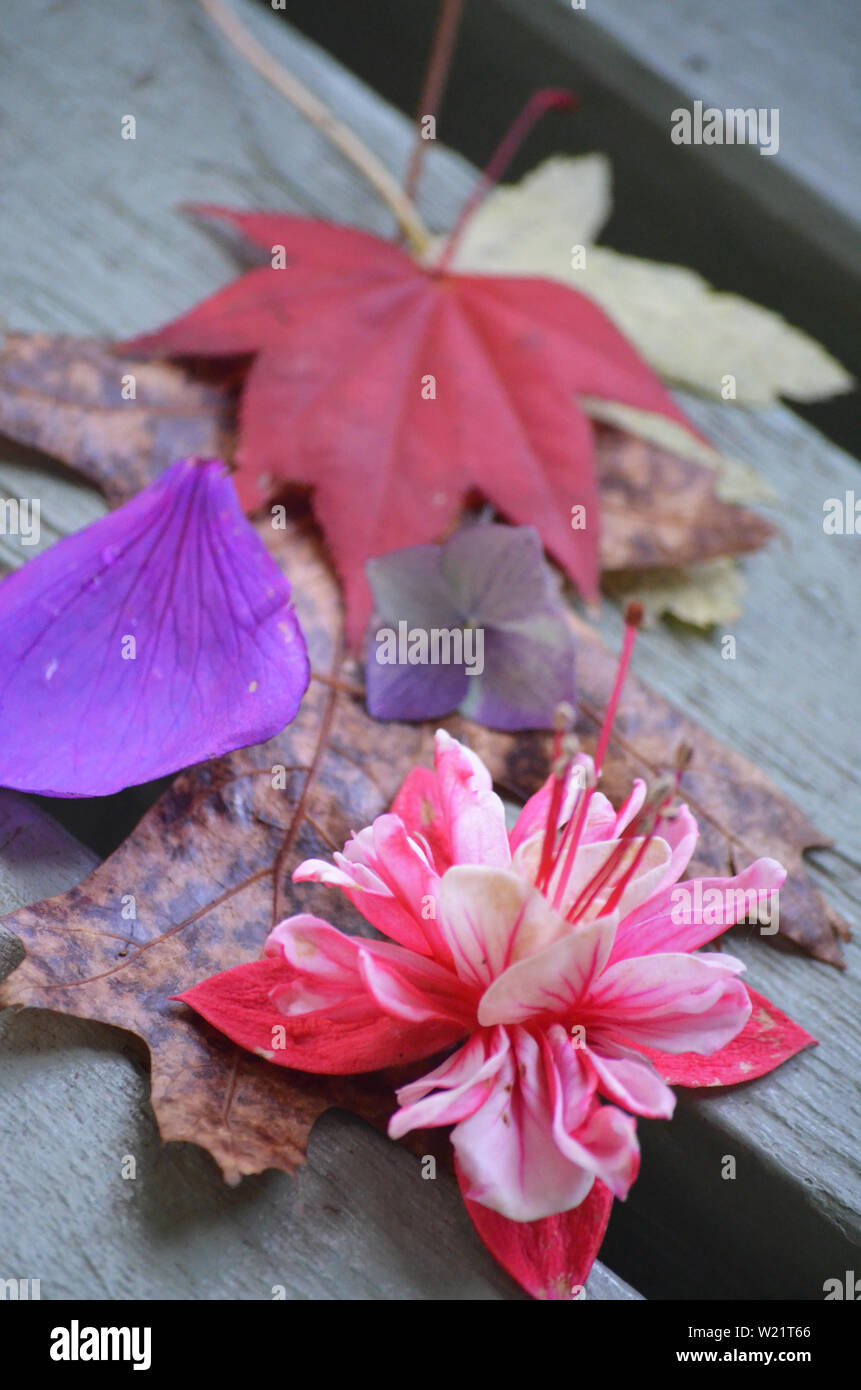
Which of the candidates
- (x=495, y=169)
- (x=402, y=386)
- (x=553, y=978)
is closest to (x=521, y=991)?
(x=553, y=978)

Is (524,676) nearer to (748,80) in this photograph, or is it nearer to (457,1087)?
(457,1087)

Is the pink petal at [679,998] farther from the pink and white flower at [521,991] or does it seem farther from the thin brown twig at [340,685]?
the thin brown twig at [340,685]

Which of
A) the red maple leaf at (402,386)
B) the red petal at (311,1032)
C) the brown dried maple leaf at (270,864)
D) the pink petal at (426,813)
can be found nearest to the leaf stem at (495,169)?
the red maple leaf at (402,386)

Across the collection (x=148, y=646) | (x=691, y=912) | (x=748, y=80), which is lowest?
(x=691, y=912)

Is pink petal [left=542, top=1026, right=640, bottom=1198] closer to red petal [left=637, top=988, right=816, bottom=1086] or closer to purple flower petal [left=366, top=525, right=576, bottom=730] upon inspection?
red petal [left=637, top=988, right=816, bottom=1086]

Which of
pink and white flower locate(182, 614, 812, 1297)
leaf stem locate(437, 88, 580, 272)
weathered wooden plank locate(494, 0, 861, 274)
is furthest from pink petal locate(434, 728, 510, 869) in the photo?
weathered wooden plank locate(494, 0, 861, 274)
